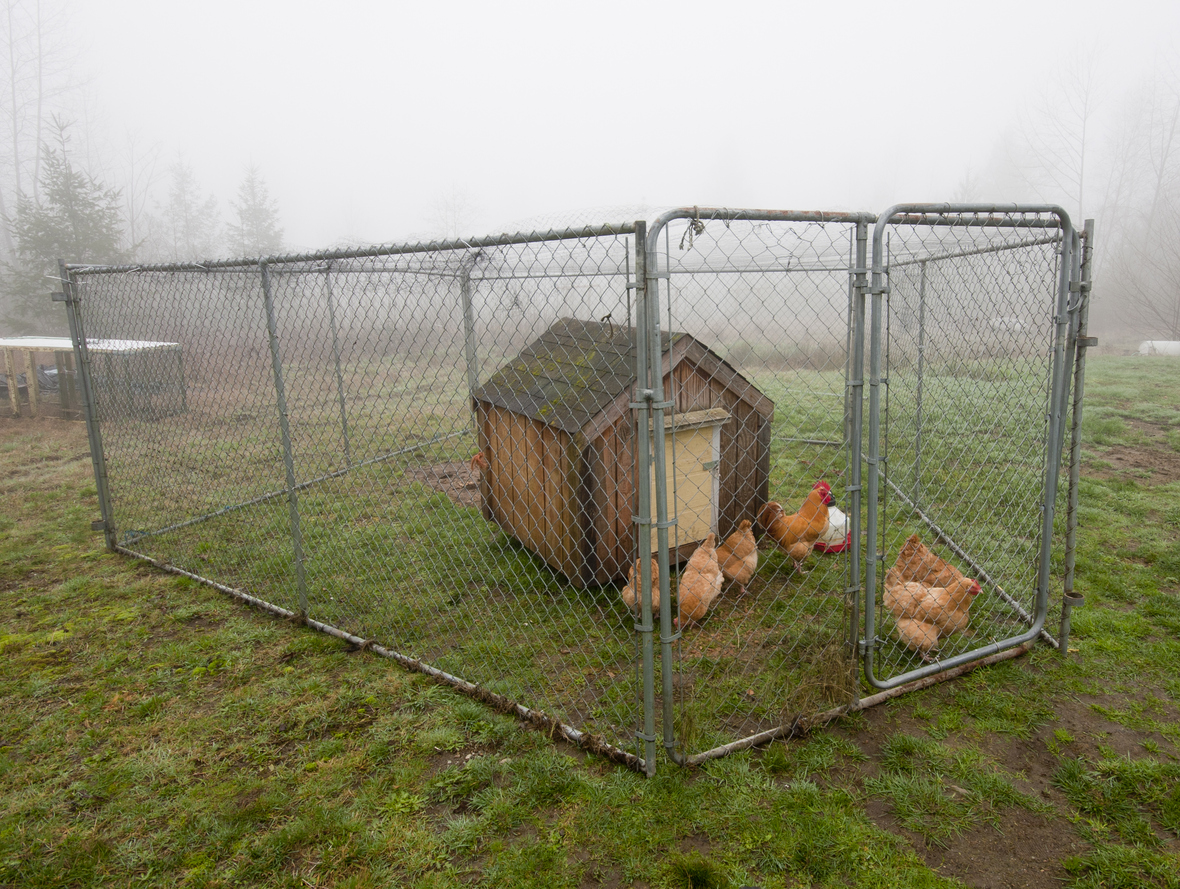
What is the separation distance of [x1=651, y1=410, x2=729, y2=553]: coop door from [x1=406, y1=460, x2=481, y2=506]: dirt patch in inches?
90.7

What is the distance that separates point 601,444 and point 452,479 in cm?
325

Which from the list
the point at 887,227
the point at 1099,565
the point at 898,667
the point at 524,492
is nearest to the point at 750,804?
the point at 898,667

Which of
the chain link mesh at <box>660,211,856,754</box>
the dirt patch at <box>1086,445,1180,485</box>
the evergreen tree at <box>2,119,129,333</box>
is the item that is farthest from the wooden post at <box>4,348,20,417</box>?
the dirt patch at <box>1086,445,1180,485</box>

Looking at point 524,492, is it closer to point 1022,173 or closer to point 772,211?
point 772,211

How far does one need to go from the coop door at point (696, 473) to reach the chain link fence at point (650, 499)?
22 millimetres

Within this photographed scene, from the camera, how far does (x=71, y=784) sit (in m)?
2.64

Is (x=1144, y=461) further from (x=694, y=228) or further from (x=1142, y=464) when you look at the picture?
(x=694, y=228)

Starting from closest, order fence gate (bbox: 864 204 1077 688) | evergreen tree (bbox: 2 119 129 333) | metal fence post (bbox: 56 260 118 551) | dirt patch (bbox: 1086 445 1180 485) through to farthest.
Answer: fence gate (bbox: 864 204 1077 688), metal fence post (bbox: 56 260 118 551), dirt patch (bbox: 1086 445 1180 485), evergreen tree (bbox: 2 119 129 333)

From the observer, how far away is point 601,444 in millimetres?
3775

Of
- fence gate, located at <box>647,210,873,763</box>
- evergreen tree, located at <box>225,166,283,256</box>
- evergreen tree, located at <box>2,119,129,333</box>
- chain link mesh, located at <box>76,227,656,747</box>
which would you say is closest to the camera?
fence gate, located at <box>647,210,873,763</box>

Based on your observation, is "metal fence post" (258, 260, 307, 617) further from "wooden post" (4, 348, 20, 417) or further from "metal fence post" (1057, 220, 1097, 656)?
"wooden post" (4, 348, 20, 417)

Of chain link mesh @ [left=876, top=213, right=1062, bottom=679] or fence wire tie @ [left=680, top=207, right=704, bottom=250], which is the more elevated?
fence wire tie @ [left=680, top=207, right=704, bottom=250]

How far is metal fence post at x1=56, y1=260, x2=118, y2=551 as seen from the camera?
4555 millimetres

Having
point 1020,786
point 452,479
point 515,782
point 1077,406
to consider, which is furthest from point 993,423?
point 452,479
